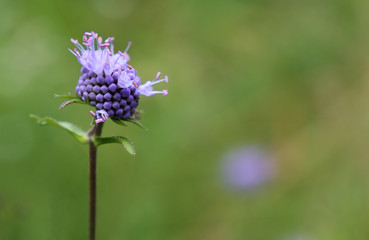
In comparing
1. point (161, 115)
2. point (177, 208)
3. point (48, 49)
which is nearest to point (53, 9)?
point (48, 49)

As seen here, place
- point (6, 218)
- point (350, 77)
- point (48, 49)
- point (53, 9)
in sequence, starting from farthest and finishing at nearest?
1. point (350, 77)
2. point (53, 9)
3. point (48, 49)
4. point (6, 218)

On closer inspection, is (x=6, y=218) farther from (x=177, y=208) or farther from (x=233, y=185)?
(x=233, y=185)

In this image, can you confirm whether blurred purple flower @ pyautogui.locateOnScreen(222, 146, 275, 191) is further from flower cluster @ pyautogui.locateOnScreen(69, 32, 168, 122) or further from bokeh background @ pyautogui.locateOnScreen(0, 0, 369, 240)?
flower cluster @ pyautogui.locateOnScreen(69, 32, 168, 122)

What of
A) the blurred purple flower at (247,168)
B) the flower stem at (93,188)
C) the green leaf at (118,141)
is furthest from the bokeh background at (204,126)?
the green leaf at (118,141)

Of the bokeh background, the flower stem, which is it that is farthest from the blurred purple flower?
the flower stem

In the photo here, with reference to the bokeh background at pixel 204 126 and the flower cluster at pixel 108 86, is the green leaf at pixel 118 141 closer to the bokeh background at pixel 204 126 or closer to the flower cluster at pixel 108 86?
the flower cluster at pixel 108 86

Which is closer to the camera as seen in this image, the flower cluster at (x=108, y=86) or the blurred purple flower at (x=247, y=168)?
the flower cluster at (x=108, y=86)

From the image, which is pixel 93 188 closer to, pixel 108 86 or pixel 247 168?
pixel 108 86
